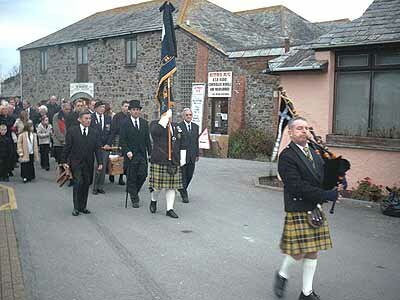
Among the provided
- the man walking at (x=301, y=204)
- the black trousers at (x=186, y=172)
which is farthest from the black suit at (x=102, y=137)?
the man walking at (x=301, y=204)

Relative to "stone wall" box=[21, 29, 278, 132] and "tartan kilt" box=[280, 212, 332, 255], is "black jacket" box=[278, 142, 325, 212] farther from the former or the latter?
"stone wall" box=[21, 29, 278, 132]

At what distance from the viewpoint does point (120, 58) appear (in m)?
26.8

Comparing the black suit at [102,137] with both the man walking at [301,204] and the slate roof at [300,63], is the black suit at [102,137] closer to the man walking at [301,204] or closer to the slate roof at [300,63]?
the slate roof at [300,63]

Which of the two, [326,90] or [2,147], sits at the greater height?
[326,90]

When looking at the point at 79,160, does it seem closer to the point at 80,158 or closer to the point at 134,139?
the point at 80,158

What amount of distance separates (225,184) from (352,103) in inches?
149

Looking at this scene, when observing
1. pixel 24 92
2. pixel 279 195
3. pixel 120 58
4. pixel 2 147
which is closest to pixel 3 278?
pixel 279 195

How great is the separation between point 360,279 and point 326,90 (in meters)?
6.80

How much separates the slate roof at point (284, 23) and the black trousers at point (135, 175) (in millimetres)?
20741

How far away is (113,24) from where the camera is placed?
2917 centimetres

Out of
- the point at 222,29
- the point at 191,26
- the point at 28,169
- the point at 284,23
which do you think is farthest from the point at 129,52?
the point at 28,169

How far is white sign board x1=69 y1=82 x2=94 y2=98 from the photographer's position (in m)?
29.2

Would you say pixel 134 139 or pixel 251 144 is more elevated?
pixel 134 139

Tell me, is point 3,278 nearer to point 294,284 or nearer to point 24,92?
point 294,284
